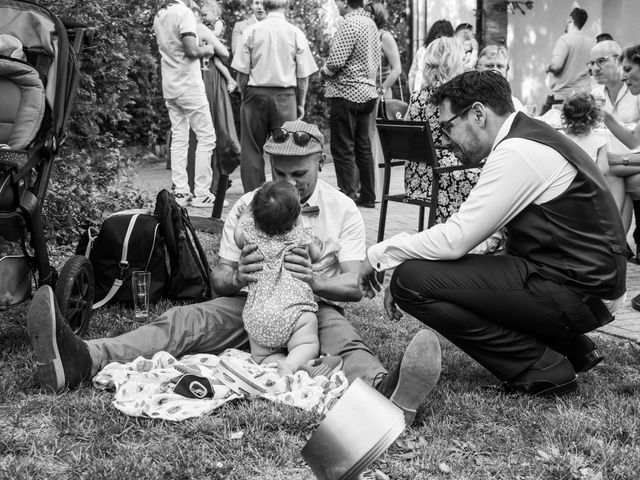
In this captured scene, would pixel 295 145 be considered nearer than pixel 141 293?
Yes

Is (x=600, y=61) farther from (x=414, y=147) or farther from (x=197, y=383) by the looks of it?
(x=197, y=383)

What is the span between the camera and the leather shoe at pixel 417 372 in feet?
10.8

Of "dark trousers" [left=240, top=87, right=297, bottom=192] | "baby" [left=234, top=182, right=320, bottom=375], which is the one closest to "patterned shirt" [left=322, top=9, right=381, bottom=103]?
"dark trousers" [left=240, top=87, right=297, bottom=192]

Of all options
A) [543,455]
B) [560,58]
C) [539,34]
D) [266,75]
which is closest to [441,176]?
[266,75]

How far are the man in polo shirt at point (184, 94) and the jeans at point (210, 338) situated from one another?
4.93 metres

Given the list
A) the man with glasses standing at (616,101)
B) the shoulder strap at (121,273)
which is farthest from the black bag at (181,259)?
the man with glasses standing at (616,101)

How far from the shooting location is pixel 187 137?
932cm

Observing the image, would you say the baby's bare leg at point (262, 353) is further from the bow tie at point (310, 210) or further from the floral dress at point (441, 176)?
the floral dress at point (441, 176)

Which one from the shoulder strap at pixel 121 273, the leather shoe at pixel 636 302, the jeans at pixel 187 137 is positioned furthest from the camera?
the jeans at pixel 187 137

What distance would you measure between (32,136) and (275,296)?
146cm

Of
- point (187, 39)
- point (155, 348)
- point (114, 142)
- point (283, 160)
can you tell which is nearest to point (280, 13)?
point (187, 39)

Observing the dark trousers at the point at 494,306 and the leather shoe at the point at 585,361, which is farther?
the leather shoe at the point at 585,361

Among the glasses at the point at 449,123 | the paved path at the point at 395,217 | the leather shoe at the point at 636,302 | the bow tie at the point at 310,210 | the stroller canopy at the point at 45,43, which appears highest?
the stroller canopy at the point at 45,43

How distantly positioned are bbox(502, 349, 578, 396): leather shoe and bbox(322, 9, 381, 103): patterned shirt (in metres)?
5.70
